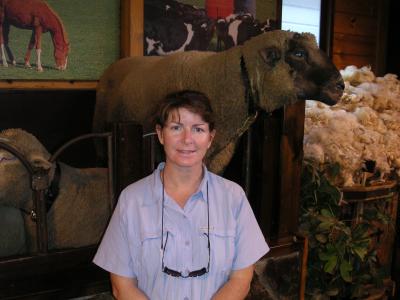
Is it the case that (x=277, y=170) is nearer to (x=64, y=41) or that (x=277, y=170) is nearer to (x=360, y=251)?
(x=360, y=251)

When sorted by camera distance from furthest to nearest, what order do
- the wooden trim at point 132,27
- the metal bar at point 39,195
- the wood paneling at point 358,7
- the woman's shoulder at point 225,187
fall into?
1. the wood paneling at point 358,7
2. the wooden trim at point 132,27
3. the metal bar at point 39,195
4. the woman's shoulder at point 225,187

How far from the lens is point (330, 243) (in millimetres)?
2779

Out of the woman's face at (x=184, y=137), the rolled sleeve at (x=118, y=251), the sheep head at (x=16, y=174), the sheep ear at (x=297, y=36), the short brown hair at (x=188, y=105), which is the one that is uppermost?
the sheep ear at (x=297, y=36)

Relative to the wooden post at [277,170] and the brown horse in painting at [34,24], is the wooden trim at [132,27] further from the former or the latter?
the wooden post at [277,170]

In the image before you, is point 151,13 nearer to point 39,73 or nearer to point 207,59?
point 39,73

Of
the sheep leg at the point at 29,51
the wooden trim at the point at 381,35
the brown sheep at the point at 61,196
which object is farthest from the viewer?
the wooden trim at the point at 381,35

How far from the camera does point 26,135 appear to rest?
1913mm

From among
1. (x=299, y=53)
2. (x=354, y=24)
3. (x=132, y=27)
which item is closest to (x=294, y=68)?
(x=299, y=53)

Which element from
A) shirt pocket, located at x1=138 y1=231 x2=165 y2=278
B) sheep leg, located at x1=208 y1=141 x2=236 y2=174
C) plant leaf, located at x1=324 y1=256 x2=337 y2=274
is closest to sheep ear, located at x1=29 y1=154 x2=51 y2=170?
shirt pocket, located at x1=138 y1=231 x2=165 y2=278

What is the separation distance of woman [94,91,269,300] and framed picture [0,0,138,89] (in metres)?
2.02

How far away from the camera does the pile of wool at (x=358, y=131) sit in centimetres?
301

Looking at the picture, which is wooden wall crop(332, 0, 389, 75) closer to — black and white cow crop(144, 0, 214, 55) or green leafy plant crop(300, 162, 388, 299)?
black and white cow crop(144, 0, 214, 55)

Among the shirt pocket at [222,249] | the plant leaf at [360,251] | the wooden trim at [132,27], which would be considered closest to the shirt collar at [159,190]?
the shirt pocket at [222,249]

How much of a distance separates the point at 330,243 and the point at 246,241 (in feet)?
5.14
